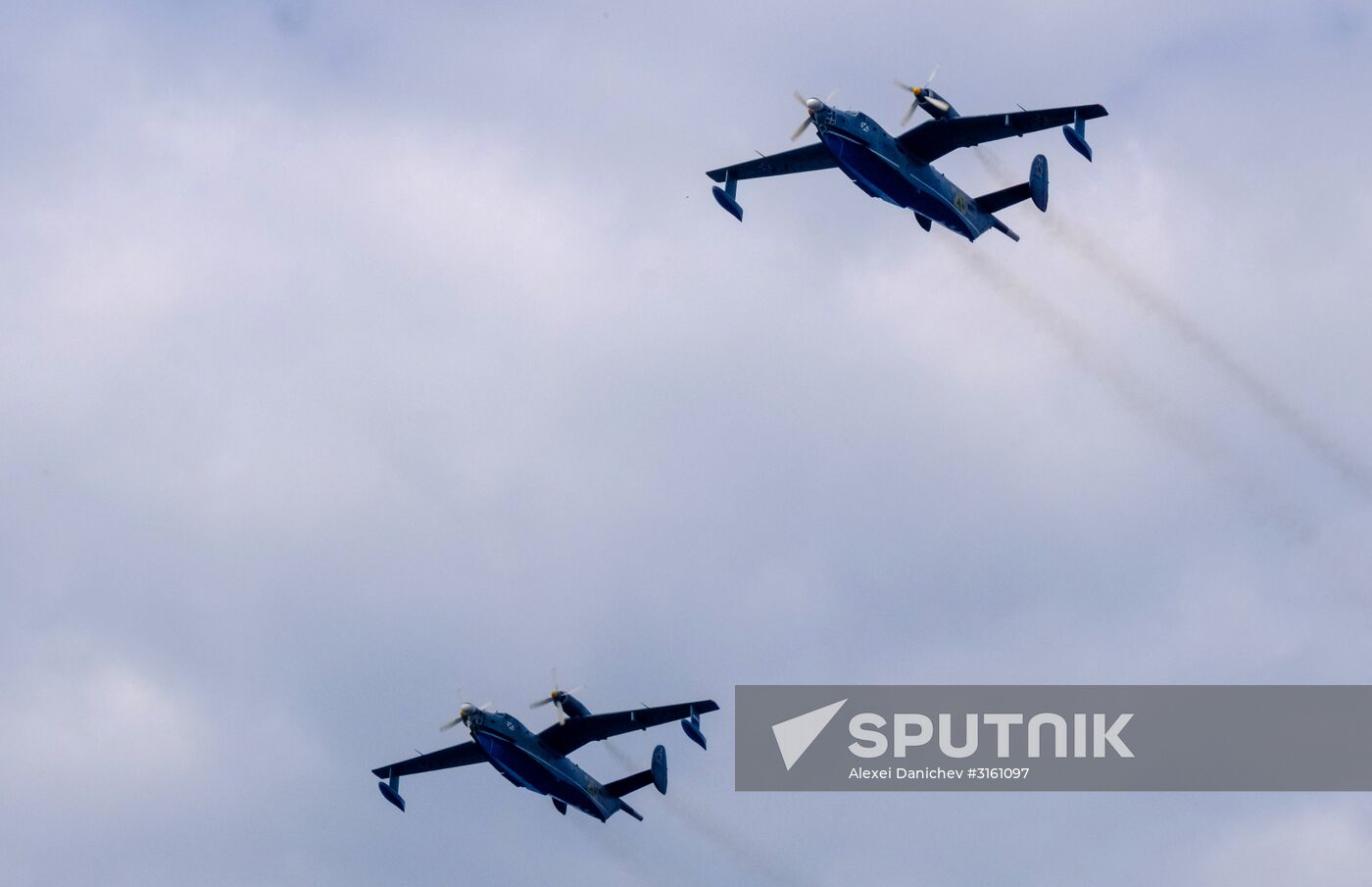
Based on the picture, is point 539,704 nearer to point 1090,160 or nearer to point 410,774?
point 410,774

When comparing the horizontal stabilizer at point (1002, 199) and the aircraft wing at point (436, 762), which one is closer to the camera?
the horizontal stabilizer at point (1002, 199)

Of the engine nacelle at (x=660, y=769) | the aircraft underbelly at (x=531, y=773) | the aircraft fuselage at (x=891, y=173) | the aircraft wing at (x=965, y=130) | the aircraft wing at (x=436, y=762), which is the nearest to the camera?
the aircraft fuselage at (x=891, y=173)

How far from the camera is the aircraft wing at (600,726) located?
115812mm

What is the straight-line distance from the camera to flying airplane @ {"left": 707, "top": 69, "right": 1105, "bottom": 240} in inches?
3858

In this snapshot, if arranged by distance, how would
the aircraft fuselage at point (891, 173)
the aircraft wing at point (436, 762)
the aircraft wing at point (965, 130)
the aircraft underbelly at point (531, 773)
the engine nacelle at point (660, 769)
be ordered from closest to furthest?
1. the aircraft fuselage at point (891, 173)
2. the aircraft wing at point (965, 130)
3. the aircraft underbelly at point (531, 773)
4. the engine nacelle at point (660, 769)
5. the aircraft wing at point (436, 762)

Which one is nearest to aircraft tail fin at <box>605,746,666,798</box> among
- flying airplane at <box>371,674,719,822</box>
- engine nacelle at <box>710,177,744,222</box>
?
flying airplane at <box>371,674,719,822</box>

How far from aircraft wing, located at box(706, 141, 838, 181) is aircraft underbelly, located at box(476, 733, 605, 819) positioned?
3495 centimetres

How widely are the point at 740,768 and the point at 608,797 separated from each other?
17761 mm

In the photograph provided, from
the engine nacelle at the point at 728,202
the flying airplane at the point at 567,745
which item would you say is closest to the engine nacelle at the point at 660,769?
the flying airplane at the point at 567,745

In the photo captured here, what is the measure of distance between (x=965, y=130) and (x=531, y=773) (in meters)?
43.6

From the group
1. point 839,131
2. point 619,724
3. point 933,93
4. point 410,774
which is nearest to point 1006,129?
point 933,93

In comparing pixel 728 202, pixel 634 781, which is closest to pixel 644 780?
pixel 634 781

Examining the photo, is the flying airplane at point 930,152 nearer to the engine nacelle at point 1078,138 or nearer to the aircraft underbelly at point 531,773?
the engine nacelle at point 1078,138

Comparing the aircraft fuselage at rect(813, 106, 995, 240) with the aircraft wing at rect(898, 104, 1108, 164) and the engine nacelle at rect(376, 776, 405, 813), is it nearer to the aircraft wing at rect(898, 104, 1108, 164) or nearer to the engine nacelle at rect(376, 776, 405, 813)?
the aircraft wing at rect(898, 104, 1108, 164)
